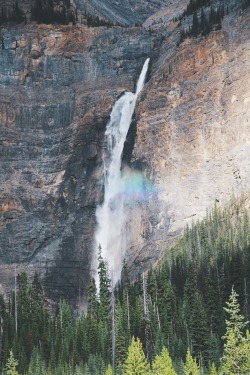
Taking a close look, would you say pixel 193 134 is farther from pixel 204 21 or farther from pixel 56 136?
pixel 56 136

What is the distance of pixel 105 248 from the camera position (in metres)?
122

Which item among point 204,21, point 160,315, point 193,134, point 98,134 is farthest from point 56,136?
point 160,315

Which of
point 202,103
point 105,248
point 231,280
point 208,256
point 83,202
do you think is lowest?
point 231,280

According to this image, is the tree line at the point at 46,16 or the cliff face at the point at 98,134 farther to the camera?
the tree line at the point at 46,16

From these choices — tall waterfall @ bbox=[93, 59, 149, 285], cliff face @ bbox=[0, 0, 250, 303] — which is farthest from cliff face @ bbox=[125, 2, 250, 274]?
tall waterfall @ bbox=[93, 59, 149, 285]

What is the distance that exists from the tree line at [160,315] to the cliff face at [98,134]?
1186 cm

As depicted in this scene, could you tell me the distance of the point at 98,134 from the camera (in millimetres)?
133875

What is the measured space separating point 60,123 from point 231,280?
67.5 meters

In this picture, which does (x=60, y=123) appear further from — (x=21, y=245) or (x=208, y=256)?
(x=208, y=256)

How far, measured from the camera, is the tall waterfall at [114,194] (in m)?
120

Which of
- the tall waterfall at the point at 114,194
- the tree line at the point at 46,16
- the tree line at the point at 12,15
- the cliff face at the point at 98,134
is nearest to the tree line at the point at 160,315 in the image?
the cliff face at the point at 98,134

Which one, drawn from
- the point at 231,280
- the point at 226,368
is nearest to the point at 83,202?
the point at 231,280

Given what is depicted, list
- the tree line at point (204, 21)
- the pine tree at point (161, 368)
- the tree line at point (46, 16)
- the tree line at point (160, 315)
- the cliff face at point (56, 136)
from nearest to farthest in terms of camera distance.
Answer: the pine tree at point (161, 368) → the tree line at point (160, 315) → the cliff face at point (56, 136) → the tree line at point (204, 21) → the tree line at point (46, 16)

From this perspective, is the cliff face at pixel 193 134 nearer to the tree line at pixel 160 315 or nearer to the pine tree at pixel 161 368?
the tree line at pixel 160 315
